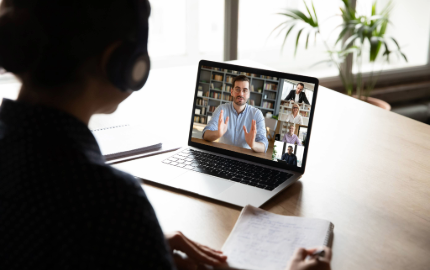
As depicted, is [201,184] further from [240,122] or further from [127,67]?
[127,67]

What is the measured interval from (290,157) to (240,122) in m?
0.16

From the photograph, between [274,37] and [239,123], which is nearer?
[239,123]

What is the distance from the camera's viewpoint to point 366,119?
150 cm

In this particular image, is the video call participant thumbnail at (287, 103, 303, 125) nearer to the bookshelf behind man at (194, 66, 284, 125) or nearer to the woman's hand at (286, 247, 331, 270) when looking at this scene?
the bookshelf behind man at (194, 66, 284, 125)

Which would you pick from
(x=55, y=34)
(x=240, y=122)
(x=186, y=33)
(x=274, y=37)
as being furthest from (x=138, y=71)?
(x=186, y=33)

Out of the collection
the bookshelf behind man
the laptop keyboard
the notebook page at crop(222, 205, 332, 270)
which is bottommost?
the notebook page at crop(222, 205, 332, 270)


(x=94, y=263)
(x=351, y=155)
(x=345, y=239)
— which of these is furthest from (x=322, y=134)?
(x=94, y=263)

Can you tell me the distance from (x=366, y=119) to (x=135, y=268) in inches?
46.7

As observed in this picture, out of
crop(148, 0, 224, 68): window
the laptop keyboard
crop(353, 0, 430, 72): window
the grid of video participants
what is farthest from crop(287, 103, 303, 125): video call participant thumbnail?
crop(353, 0, 430, 72): window

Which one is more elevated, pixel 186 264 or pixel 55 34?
pixel 55 34

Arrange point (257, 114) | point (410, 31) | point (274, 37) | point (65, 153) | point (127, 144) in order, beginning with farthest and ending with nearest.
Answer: point (410, 31) < point (274, 37) < point (127, 144) < point (257, 114) < point (65, 153)

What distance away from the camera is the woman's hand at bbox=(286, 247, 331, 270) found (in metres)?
0.69

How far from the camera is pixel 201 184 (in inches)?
39.9

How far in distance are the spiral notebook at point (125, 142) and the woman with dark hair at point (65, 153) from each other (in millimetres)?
552
